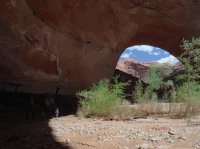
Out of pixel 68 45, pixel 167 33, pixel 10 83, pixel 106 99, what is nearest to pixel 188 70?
pixel 106 99

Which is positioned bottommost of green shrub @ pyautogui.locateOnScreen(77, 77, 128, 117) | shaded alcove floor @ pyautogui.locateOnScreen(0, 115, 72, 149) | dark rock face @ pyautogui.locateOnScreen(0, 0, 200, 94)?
shaded alcove floor @ pyautogui.locateOnScreen(0, 115, 72, 149)

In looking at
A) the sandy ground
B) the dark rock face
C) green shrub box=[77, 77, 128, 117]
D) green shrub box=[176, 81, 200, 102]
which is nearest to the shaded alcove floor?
the sandy ground

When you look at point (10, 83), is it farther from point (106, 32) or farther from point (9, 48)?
point (106, 32)

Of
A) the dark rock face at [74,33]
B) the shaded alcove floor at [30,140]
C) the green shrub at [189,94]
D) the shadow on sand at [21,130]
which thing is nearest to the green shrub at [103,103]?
the shadow on sand at [21,130]

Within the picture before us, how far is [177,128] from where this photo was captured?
17.2 feet

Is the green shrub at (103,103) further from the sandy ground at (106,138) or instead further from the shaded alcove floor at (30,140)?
the shaded alcove floor at (30,140)

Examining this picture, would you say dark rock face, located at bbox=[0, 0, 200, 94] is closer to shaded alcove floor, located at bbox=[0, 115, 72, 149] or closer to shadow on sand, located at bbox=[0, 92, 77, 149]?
shadow on sand, located at bbox=[0, 92, 77, 149]

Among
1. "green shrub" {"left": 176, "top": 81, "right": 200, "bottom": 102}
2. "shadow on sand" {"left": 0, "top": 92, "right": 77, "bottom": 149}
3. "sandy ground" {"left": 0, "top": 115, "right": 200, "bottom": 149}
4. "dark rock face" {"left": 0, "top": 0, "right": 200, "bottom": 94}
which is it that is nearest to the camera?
"sandy ground" {"left": 0, "top": 115, "right": 200, "bottom": 149}

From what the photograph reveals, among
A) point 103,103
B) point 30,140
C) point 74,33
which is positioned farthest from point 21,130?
point 74,33

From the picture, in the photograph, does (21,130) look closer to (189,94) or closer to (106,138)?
(106,138)

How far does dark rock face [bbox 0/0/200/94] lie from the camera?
9141 millimetres

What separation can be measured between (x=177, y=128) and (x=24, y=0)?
5.78 m

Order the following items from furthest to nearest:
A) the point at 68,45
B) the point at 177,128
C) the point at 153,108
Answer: the point at 68,45 → the point at 153,108 → the point at 177,128

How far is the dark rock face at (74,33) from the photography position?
9.14 meters
